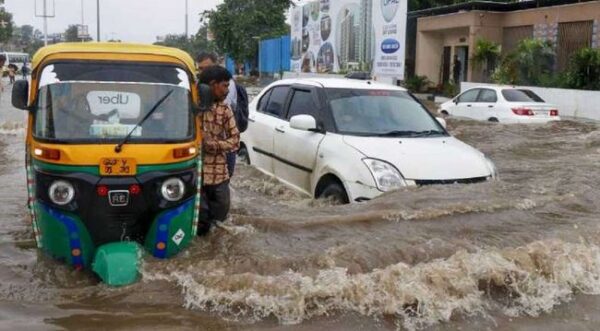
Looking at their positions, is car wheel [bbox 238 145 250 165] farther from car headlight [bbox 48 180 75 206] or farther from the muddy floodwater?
car headlight [bbox 48 180 75 206]

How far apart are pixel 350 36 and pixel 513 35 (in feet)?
29.6

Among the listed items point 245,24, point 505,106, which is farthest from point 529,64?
point 245,24

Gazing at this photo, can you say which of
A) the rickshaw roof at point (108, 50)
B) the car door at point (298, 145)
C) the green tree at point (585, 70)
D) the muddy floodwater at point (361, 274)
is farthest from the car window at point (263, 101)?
the green tree at point (585, 70)

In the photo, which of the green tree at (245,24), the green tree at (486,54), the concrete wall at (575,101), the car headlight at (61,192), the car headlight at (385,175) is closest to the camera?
the car headlight at (61,192)

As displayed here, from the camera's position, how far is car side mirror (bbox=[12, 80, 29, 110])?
15.9ft

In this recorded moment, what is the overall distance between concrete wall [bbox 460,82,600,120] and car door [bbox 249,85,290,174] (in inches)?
459

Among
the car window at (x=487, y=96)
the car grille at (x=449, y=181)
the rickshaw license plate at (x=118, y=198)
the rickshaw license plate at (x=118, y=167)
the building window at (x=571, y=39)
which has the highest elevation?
the building window at (x=571, y=39)

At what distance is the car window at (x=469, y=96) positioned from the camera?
56.8 ft

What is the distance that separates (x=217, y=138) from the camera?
5.64 metres

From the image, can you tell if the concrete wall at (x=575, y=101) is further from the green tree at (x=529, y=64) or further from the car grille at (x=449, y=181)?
the car grille at (x=449, y=181)

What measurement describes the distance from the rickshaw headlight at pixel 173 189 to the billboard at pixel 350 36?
68.7 feet

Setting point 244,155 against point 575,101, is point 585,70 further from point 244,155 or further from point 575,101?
point 244,155

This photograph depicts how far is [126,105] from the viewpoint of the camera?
4.89 metres

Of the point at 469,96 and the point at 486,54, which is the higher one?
the point at 486,54
